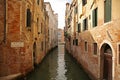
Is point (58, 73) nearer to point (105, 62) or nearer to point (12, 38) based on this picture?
point (12, 38)

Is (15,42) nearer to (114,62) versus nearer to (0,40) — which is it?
(0,40)

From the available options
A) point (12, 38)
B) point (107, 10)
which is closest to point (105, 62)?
point (107, 10)

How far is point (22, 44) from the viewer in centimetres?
1288

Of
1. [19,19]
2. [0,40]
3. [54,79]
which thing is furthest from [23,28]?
[54,79]

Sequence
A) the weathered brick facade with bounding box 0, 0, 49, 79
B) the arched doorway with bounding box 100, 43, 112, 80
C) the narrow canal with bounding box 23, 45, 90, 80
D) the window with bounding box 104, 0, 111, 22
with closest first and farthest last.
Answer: the window with bounding box 104, 0, 111, 22, the arched doorway with bounding box 100, 43, 112, 80, the weathered brick facade with bounding box 0, 0, 49, 79, the narrow canal with bounding box 23, 45, 90, 80

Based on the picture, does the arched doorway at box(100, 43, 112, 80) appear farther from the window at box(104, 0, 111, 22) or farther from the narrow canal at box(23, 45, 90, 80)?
the narrow canal at box(23, 45, 90, 80)

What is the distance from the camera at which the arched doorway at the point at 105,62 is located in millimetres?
10052

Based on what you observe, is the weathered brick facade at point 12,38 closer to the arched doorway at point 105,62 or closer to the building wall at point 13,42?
the building wall at point 13,42

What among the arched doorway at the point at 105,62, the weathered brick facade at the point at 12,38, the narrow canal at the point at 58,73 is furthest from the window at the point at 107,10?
the weathered brick facade at the point at 12,38

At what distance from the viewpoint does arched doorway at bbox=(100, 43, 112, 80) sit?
33.0 feet

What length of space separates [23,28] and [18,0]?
189 centimetres

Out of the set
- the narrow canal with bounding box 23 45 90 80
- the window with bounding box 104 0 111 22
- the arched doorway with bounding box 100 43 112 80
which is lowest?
the narrow canal with bounding box 23 45 90 80

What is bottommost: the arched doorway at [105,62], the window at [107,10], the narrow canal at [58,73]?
the narrow canal at [58,73]

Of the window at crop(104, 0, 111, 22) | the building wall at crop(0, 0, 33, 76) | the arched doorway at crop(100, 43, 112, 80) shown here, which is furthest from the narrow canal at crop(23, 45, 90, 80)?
the window at crop(104, 0, 111, 22)
